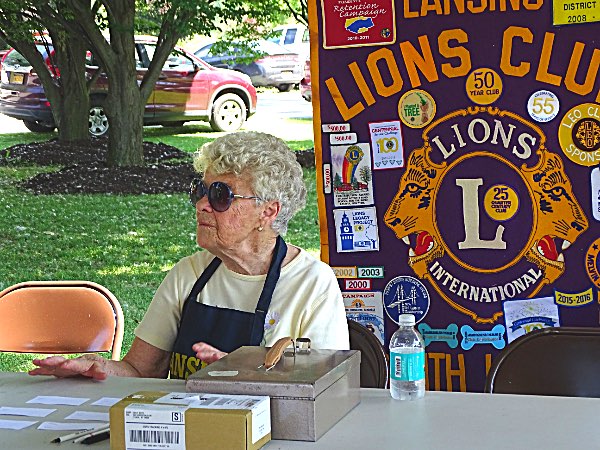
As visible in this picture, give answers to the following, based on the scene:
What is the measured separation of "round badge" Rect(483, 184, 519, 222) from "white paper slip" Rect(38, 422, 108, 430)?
1.82m

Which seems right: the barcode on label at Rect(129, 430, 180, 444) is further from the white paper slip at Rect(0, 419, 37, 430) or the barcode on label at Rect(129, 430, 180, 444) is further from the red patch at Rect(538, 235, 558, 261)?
the red patch at Rect(538, 235, 558, 261)

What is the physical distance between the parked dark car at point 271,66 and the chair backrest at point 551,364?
31.5 ft

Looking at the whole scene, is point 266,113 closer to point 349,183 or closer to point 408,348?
point 349,183

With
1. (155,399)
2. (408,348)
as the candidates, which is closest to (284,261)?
(408,348)

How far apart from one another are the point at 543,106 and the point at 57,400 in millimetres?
1994

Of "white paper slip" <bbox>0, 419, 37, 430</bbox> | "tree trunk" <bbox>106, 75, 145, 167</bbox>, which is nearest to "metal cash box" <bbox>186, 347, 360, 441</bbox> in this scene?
"white paper slip" <bbox>0, 419, 37, 430</bbox>

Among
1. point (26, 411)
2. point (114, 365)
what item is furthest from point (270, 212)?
point (26, 411)

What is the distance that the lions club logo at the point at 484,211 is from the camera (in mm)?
3582

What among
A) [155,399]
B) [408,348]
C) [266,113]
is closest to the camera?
[155,399]

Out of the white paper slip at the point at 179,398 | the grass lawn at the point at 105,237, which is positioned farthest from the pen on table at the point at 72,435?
the grass lawn at the point at 105,237

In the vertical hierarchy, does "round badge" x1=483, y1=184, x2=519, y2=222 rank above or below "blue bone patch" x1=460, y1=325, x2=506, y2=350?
above

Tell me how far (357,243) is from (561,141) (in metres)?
0.84

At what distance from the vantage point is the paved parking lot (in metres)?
11.5

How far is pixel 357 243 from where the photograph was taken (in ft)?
12.5
